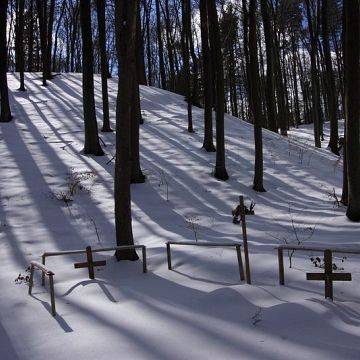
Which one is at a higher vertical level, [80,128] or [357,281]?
[80,128]

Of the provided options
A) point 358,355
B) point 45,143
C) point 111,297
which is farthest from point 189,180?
point 358,355

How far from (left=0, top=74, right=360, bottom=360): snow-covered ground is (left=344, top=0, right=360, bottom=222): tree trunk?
0.69 metres

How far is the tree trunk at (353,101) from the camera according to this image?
9.89 metres

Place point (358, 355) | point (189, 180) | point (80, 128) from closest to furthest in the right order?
point (358, 355) → point (189, 180) → point (80, 128)

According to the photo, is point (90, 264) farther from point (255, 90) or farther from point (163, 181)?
point (255, 90)

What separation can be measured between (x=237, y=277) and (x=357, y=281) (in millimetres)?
1584

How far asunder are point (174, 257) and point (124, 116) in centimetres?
248

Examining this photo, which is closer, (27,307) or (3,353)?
(3,353)

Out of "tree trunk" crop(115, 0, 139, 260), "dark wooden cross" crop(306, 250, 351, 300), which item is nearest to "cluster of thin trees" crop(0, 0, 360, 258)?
"tree trunk" crop(115, 0, 139, 260)

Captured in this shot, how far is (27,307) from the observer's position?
586cm

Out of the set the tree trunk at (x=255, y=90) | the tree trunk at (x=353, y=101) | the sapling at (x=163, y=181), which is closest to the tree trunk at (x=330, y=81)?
the tree trunk at (x=255, y=90)

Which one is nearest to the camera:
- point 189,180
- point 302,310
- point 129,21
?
point 302,310

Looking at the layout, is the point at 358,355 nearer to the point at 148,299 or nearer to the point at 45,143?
the point at 148,299

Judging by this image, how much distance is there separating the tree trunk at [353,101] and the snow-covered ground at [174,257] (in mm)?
694
